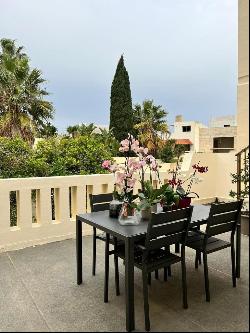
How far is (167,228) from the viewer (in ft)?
7.48

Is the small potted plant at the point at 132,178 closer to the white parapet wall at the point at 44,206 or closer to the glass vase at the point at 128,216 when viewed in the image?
the glass vase at the point at 128,216

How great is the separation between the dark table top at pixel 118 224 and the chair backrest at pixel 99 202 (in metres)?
0.21

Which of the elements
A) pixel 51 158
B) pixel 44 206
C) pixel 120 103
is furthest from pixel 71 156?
pixel 120 103

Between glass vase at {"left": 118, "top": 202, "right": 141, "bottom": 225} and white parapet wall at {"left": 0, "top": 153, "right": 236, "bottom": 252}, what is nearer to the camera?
glass vase at {"left": 118, "top": 202, "right": 141, "bottom": 225}

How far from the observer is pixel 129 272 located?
7.09ft

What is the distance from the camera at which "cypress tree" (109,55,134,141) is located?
17172mm

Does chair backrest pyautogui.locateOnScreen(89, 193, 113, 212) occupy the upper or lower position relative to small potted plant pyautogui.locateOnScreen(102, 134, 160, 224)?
lower

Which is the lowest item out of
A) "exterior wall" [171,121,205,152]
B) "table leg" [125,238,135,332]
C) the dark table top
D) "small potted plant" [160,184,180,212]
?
"table leg" [125,238,135,332]

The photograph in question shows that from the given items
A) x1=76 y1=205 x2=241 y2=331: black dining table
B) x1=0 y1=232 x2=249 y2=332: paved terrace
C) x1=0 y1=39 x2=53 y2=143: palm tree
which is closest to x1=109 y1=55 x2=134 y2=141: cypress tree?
x1=0 y1=39 x2=53 y2=143: palm tree

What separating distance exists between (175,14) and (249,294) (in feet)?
4.22

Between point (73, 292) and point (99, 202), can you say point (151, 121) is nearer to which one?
point (99, 202)

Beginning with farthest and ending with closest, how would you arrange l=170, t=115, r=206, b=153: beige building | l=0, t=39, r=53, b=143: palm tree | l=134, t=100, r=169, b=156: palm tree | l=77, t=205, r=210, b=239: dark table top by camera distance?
l=170, t=115, r=206, b=153: beige building
l=134, t=100, r=169, b=156: palm tree
l=0, t=39, r=53, b=143: palm tree
l=77, t=205, r=210, b=239: dark table top

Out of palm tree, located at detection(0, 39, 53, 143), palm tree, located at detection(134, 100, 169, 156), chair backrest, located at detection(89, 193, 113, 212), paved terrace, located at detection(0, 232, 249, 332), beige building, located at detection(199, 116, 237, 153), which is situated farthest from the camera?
palm tree, located at detection(134, 100, 169, 156)

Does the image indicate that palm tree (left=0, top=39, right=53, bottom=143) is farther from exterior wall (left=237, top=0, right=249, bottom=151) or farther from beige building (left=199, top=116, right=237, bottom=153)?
exterior wall (left=237, top=0, right=249, bottom=151)
